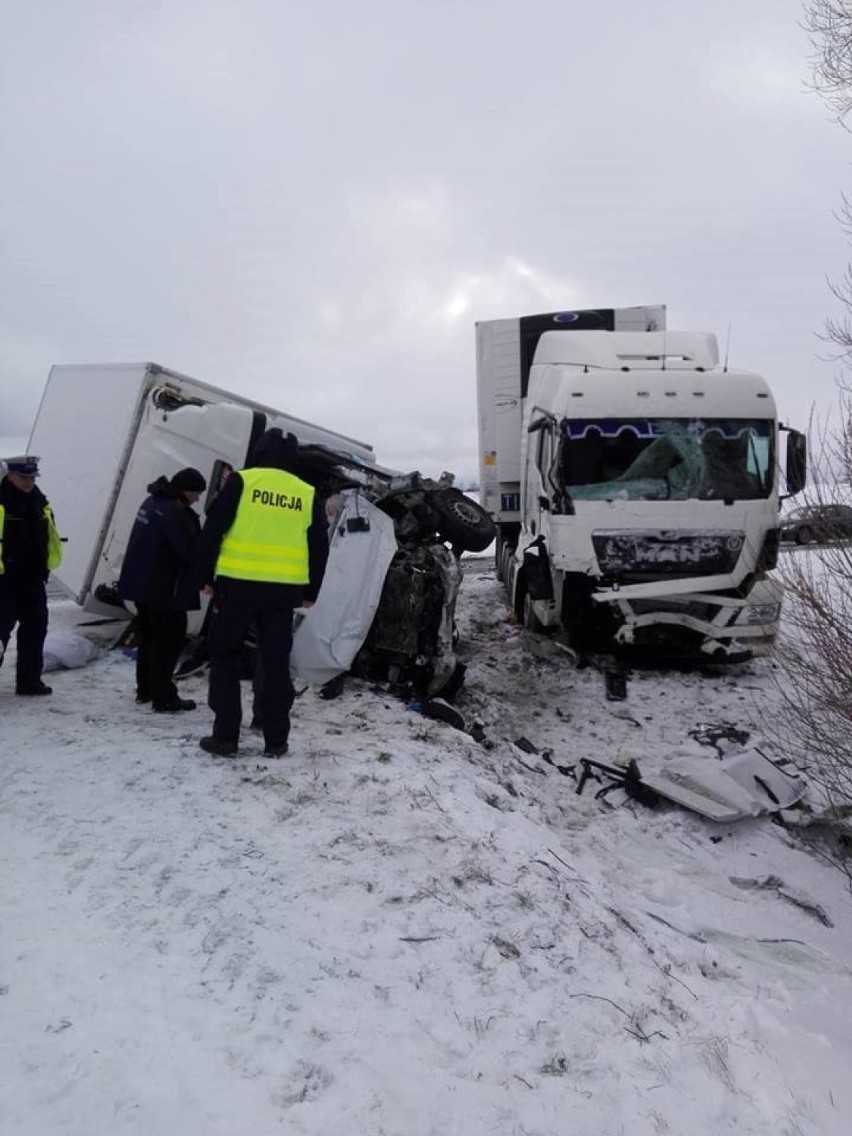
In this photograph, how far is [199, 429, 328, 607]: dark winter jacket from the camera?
456 cm

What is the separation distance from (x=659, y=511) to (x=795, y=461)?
1.40 metres

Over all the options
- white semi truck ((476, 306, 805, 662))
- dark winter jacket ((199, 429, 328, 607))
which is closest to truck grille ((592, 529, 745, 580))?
white semi truck ((476, 306, 805, 662))

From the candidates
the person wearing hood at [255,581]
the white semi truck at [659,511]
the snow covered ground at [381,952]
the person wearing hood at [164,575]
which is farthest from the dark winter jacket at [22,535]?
the white semi truck at [659,511]

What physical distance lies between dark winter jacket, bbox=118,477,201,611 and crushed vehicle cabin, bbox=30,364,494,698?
3.37 feet

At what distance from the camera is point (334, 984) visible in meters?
2.84

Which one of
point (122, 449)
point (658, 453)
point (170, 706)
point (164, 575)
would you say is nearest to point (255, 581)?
point (164, 575)

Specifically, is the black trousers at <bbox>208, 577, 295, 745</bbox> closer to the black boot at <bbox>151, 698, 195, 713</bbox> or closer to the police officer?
the black boot at <bbox>151, 698, 195, 713</bbox>

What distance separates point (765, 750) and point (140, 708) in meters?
4.44

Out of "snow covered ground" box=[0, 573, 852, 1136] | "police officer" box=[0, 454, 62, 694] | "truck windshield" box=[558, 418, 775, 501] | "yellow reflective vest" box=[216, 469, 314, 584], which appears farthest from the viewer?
"truck windshield" box=[558, 418, 775, 501]

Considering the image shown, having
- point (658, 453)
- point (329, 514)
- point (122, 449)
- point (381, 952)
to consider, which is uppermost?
point (658, 453)

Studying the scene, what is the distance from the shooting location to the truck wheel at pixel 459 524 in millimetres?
7359

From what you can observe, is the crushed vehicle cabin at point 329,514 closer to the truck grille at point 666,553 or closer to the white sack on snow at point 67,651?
the white sack on snow at point 67,651

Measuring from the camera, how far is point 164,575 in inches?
219

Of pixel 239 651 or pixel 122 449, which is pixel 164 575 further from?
pixel 122 449
